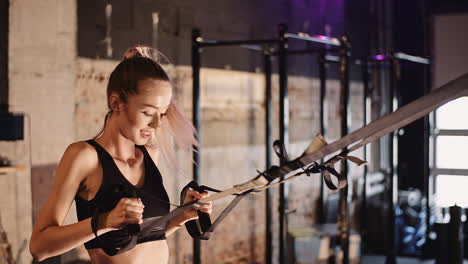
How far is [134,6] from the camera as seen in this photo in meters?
3.68

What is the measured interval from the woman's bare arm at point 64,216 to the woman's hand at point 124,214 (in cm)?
2

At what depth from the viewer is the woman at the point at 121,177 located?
59.0 inches

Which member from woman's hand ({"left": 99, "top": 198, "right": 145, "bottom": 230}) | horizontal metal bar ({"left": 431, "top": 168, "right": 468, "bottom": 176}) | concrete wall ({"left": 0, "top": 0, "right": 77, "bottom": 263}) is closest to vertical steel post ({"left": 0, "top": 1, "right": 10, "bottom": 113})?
concrete wall ({"left": 0, "top": 0, "right": 77, "bottom": 263})

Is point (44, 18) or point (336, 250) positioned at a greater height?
point (44, 18)

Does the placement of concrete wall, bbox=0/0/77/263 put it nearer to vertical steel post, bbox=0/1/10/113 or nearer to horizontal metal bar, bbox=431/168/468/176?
vertical steel post, bbox=0/1/10/113

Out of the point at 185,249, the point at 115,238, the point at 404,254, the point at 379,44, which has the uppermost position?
the point at 379,44

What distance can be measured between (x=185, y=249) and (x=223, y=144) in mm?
923

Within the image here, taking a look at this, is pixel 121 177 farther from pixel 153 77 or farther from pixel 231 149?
pixel 231 149

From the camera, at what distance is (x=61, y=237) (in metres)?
1.49

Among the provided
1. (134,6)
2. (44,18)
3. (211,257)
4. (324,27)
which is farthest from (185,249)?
(324,27)

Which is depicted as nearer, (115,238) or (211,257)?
(115,238)

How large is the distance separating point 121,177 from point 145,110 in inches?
7.6

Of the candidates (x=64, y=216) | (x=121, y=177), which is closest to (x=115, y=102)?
(x=121, y=177)

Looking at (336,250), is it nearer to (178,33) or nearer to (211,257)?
(211,257)
